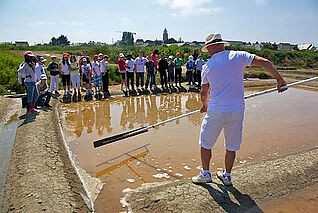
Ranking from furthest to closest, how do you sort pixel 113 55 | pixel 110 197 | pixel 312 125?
1. pixel 113 55
2. pixel 312 125
3. pixel 110 197

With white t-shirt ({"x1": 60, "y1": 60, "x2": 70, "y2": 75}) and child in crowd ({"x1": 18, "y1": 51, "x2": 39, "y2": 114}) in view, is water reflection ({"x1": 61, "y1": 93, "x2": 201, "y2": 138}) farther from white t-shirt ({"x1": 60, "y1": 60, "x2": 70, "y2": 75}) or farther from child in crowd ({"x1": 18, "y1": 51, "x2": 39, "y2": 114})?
white t-shirt ({"x1": 60, "y1": 60, "x2": 70, "y2": 75})

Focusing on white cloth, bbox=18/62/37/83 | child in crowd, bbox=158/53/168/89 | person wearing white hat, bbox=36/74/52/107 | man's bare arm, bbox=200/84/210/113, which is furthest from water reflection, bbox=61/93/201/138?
man's bare arm, bbox=200/84/210/113

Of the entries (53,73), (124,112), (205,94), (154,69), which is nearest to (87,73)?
(53,73)

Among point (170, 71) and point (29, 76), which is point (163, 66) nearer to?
point (170, 71)

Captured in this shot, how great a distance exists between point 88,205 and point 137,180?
3.09ft

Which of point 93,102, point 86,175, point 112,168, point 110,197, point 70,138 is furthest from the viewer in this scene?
point 93,102

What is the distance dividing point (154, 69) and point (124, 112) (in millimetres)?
3501

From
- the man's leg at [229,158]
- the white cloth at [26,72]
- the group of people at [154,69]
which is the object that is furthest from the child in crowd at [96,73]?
the man's leg at [229,158]

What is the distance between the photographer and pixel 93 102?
9180 millimetres

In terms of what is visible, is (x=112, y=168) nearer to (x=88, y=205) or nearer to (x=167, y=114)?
(x=88, y=205)

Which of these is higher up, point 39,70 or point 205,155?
point 39,70

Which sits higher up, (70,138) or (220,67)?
(220,67)

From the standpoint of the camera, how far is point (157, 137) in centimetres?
585

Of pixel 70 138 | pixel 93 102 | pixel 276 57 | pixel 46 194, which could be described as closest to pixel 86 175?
pixel 46 194
